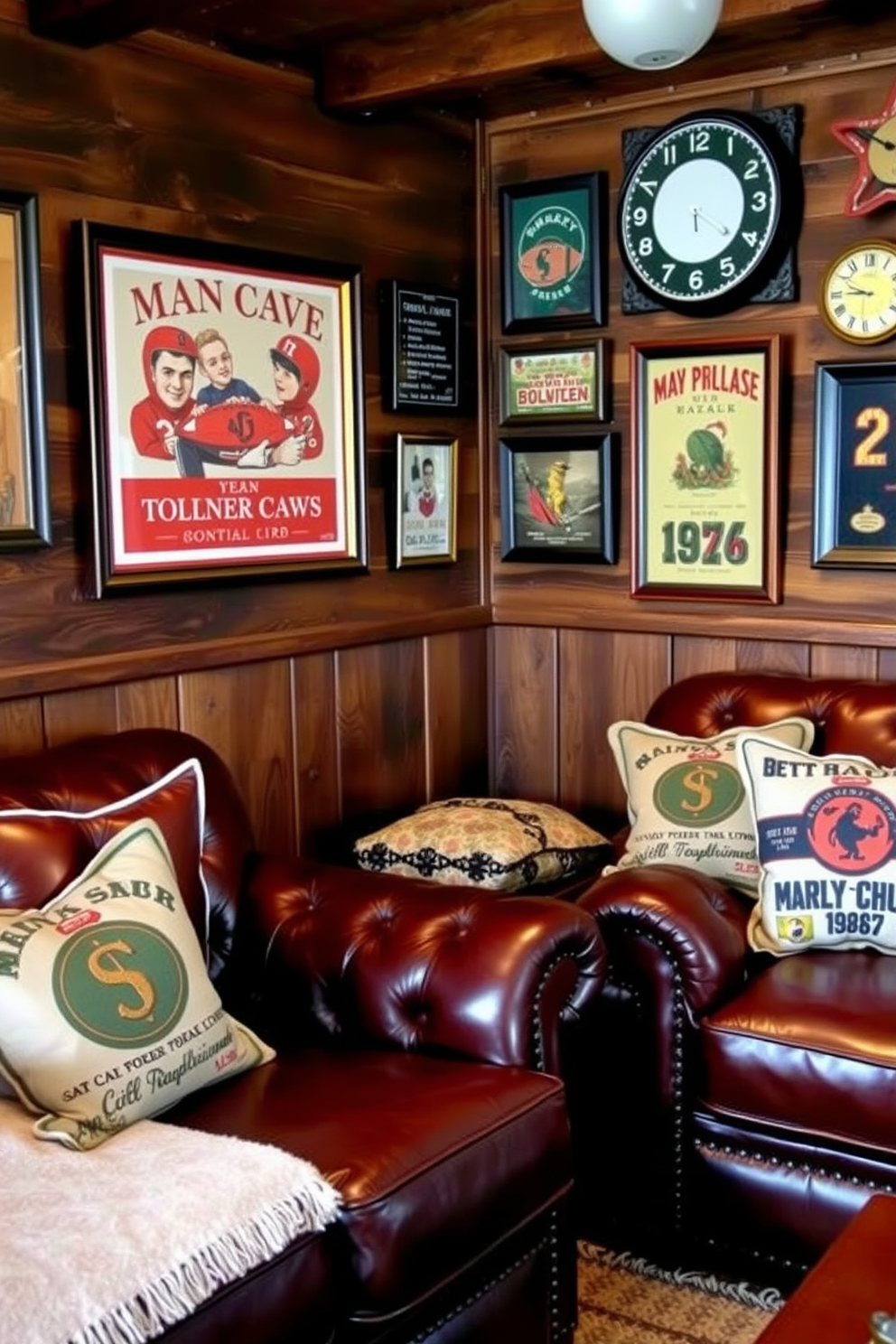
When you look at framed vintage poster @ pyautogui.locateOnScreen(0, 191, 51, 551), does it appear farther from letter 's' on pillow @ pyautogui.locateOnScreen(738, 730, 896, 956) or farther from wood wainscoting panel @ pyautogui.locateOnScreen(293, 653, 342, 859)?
letter 's' on pillow @ pyautogui.locateOnScreen(738, 730, 896, 956)

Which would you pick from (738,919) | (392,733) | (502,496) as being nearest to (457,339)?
(502,496)

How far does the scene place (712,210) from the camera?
3207 mm

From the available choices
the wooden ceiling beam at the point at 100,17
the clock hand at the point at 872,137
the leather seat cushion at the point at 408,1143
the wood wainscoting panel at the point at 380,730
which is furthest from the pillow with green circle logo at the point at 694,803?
the wooden ceiling beam at the point at 100,17

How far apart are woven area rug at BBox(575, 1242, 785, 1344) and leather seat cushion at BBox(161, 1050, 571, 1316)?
1.32 feet

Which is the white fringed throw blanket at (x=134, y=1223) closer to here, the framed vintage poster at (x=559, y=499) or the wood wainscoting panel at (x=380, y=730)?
the wood wainscoting panel at (x=380, y=730)

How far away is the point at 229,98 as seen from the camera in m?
2.92

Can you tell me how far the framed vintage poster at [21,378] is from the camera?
2488 mm

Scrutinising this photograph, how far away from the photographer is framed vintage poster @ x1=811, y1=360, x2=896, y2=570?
10.2 ft

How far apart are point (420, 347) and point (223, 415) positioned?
70cm

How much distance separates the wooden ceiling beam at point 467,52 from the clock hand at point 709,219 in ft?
1.11

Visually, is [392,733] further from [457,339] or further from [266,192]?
[266,192]

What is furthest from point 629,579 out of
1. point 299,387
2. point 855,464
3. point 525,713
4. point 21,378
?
point 21,378

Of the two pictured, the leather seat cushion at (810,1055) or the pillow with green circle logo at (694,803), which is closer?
the leather seat cushion at (810,1055)

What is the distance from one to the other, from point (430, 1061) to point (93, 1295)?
73 centimetres
